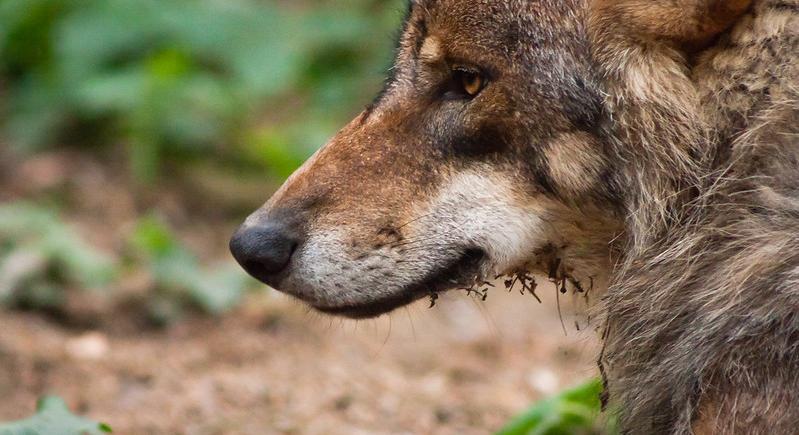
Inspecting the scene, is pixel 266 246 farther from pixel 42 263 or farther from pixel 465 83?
pixel 42 263

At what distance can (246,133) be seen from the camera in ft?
22.5

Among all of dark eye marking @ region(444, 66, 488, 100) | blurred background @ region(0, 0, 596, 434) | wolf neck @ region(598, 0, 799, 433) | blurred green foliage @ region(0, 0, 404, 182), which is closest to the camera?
wolf neck @ region(598, 0, 799, 433)

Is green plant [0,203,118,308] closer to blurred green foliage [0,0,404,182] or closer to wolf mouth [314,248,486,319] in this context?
blurred green foliage [0,0,404,182]

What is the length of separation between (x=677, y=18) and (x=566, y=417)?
4.64 feet

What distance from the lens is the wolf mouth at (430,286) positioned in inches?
118

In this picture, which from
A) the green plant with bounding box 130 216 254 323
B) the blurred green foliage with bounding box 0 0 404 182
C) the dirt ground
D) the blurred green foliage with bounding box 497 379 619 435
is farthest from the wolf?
the blurred green foliage with bounding box 0 0 404 182

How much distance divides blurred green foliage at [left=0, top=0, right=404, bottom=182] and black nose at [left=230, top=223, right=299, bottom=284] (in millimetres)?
3279

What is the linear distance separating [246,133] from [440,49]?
397cm

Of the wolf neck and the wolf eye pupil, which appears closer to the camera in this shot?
the wolf neck

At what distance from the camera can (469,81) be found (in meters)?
2.95

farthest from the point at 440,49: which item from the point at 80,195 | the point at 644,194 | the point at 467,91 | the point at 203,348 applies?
the point at 80,195

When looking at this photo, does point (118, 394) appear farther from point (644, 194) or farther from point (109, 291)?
point (644, 194)

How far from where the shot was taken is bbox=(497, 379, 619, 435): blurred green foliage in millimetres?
3551

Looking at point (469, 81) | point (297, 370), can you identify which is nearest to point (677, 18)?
point (469, 81)
